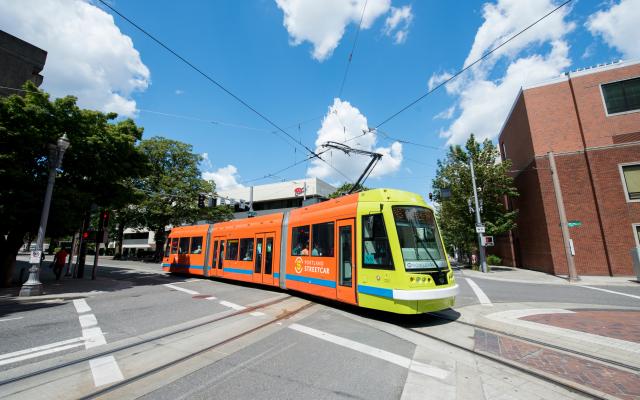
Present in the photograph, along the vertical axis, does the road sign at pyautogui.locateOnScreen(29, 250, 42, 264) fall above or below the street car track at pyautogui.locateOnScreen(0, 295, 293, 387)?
above

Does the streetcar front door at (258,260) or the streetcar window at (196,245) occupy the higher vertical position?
the streetcar window at (196,245)

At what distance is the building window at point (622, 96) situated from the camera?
1973 centimetres

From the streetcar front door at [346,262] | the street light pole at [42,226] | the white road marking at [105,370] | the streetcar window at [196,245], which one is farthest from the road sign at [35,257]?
the streetcar front door at [346,262]

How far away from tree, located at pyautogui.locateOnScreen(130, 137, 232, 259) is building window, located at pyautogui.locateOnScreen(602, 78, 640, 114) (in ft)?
121

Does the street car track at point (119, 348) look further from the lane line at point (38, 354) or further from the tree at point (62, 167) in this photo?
the tree at point (62, 167)

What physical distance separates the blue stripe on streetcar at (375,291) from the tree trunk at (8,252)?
50.7 feet

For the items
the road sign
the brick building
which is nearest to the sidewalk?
the brick building

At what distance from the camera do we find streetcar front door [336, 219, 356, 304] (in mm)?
Result: 7652

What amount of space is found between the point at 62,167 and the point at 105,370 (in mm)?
13362

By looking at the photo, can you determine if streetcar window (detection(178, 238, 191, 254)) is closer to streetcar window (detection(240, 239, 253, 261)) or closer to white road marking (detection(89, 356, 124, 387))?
streetcar window (detection(240, 239, 253, 261))

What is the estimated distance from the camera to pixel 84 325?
6.93 m

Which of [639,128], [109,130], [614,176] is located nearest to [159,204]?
[109,130]

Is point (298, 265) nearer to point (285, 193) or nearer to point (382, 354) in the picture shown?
point (382, 354)

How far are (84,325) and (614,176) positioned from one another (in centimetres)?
2794
